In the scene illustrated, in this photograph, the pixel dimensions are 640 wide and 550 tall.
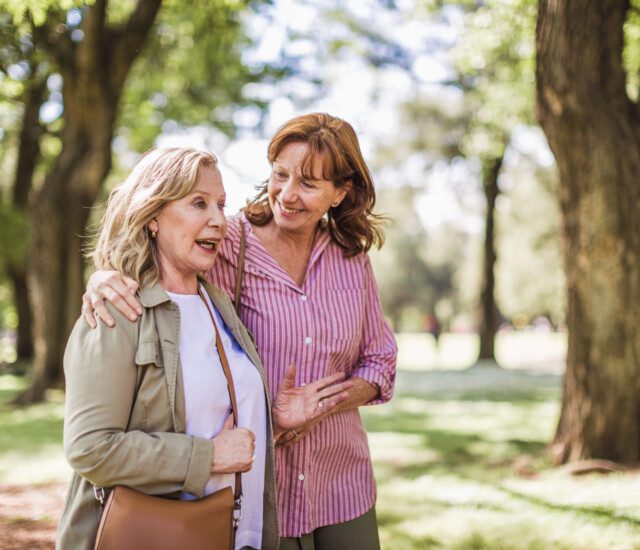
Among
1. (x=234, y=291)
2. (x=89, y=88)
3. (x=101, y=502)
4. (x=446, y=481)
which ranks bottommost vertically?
(x=446, y=481)

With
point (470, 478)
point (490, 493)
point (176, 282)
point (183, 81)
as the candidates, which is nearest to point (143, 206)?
point (176, 282)

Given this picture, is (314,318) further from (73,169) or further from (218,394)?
(73,169)

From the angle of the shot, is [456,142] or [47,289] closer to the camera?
[47,289]

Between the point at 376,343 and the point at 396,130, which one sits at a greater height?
the point at 396,130

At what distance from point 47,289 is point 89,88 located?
137 inches

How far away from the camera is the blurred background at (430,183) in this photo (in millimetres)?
6559

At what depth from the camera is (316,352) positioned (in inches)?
117

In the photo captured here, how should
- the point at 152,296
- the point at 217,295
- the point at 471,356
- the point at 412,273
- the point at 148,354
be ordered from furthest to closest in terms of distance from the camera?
the point at 412,273, the point at 471,356, the point at 217,295, the point at 152,296, the point at 148,354

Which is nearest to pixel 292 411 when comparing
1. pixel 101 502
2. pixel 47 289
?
pixel 101 502

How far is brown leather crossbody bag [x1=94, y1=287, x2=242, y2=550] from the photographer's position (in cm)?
209

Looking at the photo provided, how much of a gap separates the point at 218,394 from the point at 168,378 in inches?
7.6

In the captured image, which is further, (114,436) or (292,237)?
(292,237)

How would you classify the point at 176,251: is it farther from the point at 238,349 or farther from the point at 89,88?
the point at 89,88

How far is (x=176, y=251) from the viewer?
253cm
